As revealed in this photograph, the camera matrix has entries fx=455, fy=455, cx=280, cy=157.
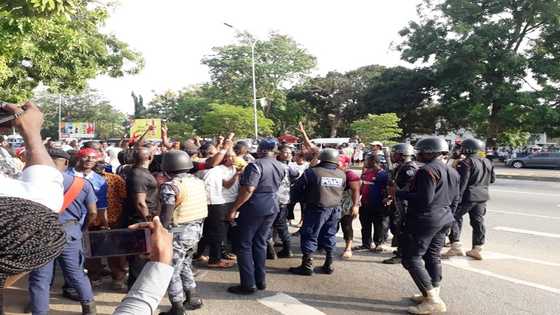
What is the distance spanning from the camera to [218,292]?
513cm

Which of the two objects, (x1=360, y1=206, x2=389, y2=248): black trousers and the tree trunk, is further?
the tree trunk

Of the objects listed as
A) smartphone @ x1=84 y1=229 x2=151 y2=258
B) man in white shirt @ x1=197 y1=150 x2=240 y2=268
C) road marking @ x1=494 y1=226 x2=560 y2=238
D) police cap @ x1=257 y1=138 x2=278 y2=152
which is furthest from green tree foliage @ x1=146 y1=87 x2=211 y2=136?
smartphone @ x1=84 y1=229 x2=151 y2=258

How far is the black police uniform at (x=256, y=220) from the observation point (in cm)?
499

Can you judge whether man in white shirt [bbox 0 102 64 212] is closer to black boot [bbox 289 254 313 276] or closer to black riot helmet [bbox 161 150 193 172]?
black riot helmet [bbox 161 150 193 172]

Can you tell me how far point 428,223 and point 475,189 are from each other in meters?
2.27

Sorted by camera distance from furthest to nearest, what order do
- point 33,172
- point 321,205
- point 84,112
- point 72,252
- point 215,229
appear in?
point 84,112
point 215,229
point 321,205
point 72,252
point 33,172

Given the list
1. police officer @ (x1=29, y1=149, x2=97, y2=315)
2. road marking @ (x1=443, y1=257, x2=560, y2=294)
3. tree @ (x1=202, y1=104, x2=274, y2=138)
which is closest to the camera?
police officer @ (x1=29, y1=149, x2=97, y2=315)

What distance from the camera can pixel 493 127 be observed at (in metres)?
30.3

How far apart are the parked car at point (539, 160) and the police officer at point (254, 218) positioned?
27.4m

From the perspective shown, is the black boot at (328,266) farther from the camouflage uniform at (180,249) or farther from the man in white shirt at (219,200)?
the camouflage uniform at (180,249)

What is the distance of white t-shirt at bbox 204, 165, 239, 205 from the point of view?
5.92 meters

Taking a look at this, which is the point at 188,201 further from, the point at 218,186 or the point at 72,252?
the point at 218,186

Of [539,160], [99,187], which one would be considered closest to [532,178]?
[539,160]

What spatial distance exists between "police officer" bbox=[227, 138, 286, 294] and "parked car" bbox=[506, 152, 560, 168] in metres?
27.4
